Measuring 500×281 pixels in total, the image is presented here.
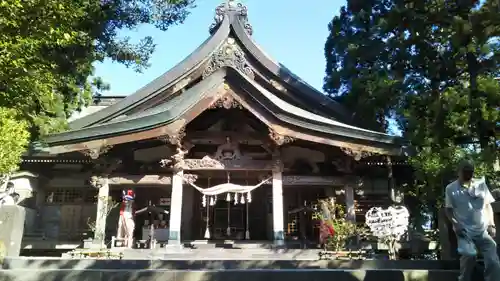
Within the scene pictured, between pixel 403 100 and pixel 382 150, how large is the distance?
192 cm

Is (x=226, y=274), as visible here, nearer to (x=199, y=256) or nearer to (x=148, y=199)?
(x=199, y=256)

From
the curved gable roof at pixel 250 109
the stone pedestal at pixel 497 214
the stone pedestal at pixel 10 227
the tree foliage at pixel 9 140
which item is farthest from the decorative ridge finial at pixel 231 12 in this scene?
the stone pedestal at pixel 497 214

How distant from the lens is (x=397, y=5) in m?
12.0

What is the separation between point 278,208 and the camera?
11.4 metres

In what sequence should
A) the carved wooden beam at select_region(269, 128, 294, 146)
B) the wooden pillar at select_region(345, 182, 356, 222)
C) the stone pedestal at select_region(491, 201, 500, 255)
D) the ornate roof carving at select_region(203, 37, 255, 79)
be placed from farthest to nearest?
the ornate roof carving at select_region(203, 37, 255, 79) < the wooden pillar at select_region(345, 182, 356, 222) < the carved wooden beam at select_region(269, 128, 294, 146) < the stone pedestal at select_region(491, 201, 500, 255)

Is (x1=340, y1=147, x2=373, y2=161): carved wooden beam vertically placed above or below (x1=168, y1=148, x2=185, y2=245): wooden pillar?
above

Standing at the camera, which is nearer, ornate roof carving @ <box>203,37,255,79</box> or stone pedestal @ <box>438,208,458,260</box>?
stone pedestal @ <box>438,208,458,260</box>

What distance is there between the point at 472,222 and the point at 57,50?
10.8 m

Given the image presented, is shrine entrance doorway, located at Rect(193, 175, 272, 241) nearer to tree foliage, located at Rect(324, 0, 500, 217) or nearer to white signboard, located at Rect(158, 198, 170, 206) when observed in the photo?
white signboard, located at Rect(158, 198, 170, 206)

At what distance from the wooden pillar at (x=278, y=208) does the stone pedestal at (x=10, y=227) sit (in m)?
6.60

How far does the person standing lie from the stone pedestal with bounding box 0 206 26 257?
6224mm

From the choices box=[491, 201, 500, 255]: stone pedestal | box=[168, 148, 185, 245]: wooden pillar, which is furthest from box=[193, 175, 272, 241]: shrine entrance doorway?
box=[491, 201, 500, 255]: stone pedestal

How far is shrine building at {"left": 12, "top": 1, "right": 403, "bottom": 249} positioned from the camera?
11.1 meters

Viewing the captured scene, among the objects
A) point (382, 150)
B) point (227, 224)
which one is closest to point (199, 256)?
point (227, 224)
